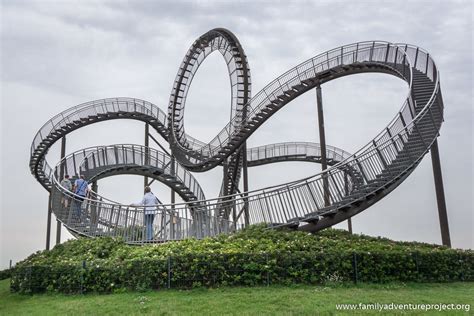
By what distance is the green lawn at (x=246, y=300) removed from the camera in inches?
356

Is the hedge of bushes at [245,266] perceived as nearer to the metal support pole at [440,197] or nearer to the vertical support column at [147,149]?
the metal support pole at [440,197]

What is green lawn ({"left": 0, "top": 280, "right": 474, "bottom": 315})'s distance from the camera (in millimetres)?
9055

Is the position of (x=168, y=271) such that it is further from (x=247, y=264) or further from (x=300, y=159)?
(x=300, y=159)

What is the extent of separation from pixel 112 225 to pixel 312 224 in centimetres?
695

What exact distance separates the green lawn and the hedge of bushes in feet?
1.19

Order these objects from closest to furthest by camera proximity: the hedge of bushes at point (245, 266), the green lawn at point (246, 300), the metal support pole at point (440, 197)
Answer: the green lawn at point (246, 300), the hedge of bushes at point (245, 266), the metal support pole at point (440, 197)

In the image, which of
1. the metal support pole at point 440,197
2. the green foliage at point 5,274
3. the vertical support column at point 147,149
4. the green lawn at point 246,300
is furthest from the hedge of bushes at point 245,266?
the vertical support column at point 147,149

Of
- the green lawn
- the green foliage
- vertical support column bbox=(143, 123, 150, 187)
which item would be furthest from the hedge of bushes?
vertical support column bbox=(143, 123, 150, 187)

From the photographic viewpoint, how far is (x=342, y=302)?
9258 mm

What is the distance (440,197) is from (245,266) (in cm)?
940

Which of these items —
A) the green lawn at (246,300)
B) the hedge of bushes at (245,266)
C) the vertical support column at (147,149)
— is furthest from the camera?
the vertical support column at (147,149)

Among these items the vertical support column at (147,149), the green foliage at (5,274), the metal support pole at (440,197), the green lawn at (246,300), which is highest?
the vertical support column at (147,149)

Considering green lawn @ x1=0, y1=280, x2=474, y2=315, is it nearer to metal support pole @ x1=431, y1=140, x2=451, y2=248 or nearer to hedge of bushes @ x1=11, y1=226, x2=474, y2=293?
hedge of bushes @ x1=11, y1=226, x2=474, y2=293

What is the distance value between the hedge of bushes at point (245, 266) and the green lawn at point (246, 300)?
363 mm
